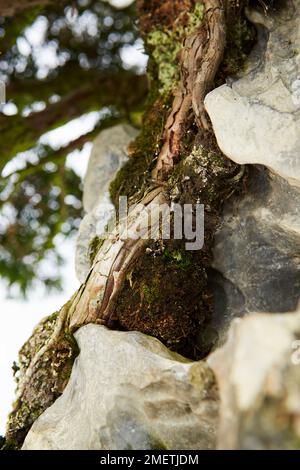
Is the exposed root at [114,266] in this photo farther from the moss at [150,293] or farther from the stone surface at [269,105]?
the stone surface at [269,105]

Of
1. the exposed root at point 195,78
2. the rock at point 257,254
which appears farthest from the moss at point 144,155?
the rock at point 257,254

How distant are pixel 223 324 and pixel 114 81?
227cm

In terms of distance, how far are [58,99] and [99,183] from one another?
1026mm

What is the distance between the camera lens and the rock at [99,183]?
8.31ft

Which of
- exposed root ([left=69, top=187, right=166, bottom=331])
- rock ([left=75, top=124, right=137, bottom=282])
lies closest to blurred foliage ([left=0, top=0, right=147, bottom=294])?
rock ([left=75, top=124, right=137, bottom=282])

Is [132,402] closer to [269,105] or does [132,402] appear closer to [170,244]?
[170,244]

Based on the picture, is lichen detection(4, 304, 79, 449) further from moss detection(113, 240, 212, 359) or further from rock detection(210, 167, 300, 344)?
rock detection(210, 167, 300, 344)

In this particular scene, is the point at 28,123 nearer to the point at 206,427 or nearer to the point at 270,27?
the point at 270,27

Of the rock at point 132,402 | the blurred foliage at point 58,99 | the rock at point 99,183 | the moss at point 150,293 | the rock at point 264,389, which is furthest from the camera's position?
the blurred foliage at point 58,99

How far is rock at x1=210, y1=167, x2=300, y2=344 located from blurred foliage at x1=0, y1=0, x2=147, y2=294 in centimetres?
171

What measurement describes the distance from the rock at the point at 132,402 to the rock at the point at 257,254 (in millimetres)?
423

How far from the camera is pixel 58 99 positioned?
368cm

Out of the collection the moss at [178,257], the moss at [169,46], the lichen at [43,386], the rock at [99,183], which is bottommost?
the lichen at [43,386]

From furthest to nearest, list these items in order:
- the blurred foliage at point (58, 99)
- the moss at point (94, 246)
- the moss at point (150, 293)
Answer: the blurred foliage at point (58, 99) → the moss at point (94, 246) → the moss at point (150, 293)
